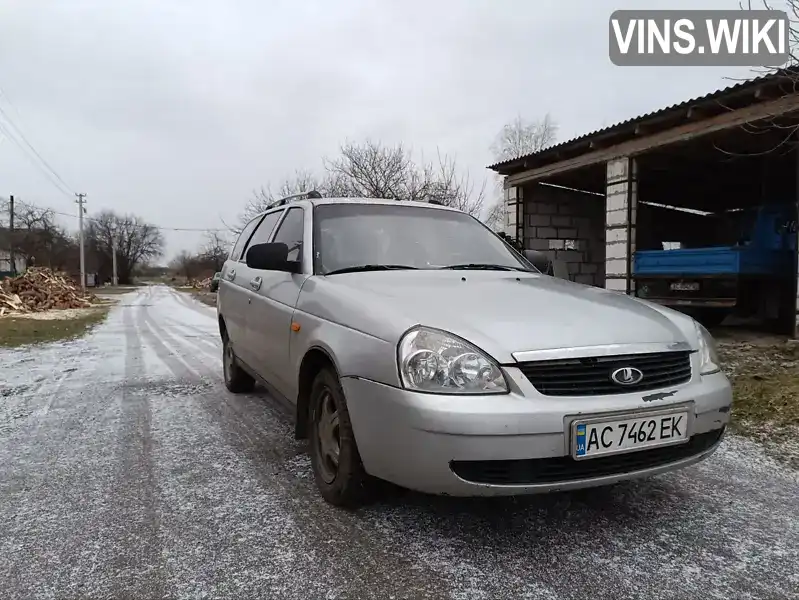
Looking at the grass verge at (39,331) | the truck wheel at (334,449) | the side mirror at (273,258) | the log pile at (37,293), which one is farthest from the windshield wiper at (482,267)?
the log pile at (37,293)

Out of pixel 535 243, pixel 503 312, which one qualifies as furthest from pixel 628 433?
pixel 535 243

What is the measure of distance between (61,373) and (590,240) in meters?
11.0

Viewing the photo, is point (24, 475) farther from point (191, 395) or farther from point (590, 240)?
point (590, 240)

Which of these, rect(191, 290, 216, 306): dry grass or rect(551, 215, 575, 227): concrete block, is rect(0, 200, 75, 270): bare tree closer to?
rect(191, 290, 216, 306): dry grass

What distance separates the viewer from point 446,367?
2029 millimetres

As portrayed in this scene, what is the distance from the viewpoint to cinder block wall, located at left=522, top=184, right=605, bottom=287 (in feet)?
40.8

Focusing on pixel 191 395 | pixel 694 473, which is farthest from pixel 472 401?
pixel 191 395

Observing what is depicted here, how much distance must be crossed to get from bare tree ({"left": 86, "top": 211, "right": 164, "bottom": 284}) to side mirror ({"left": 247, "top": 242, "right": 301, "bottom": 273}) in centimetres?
7902

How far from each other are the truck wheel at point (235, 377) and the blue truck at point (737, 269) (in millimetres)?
6859

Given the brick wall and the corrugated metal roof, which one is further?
the brick wall

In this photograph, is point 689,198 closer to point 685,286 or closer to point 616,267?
point 616,267

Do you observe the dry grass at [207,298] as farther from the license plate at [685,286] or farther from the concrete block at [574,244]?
the license plate at [685,286]

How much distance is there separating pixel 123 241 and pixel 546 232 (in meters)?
82.9

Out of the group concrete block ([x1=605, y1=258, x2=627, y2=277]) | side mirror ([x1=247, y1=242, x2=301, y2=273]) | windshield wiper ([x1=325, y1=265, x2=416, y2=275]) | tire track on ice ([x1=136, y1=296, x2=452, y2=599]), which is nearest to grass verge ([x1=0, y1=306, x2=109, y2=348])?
tire track on ice ([x1=136, y1=296, x2=452, y2=599])
